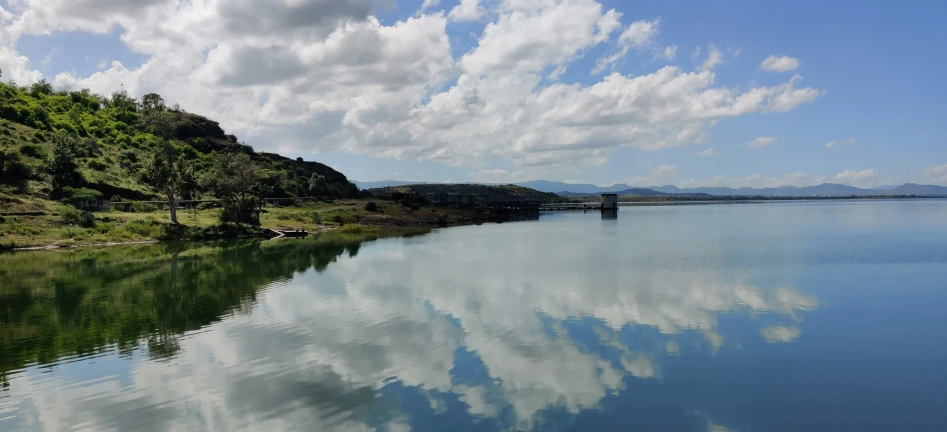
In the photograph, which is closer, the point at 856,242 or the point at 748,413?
the point at 748,413

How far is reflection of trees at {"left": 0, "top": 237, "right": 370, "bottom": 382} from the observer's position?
90.8 ft

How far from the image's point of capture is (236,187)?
99.8m

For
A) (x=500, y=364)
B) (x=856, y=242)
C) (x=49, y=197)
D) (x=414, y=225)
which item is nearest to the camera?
(x=500, y=364)

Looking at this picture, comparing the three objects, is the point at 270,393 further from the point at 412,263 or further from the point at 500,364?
the point at 412,263

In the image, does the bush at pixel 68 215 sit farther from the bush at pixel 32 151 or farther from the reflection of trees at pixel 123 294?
the bush at pixel 32 151

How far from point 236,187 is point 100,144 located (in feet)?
181

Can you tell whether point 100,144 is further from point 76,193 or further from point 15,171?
point 76,193

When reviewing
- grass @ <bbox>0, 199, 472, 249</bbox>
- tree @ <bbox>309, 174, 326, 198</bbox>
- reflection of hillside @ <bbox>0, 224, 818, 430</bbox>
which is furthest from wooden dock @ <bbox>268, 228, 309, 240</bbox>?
tree @ <bbox>309, 174, 326, 198</bbox>

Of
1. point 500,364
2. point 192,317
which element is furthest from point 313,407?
point 192,317

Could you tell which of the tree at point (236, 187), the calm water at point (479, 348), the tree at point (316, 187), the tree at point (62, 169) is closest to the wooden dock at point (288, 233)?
the tree at point (236, 187)

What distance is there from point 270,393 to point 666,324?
2078 centimetres

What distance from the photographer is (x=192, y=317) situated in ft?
111

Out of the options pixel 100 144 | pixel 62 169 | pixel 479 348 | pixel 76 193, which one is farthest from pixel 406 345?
pixel 100 144

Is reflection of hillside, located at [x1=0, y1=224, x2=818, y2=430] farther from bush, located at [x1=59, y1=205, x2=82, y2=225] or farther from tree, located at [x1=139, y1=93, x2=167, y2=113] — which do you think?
tree, located at [x1=139, y1=93, x2=167, y2=113]
